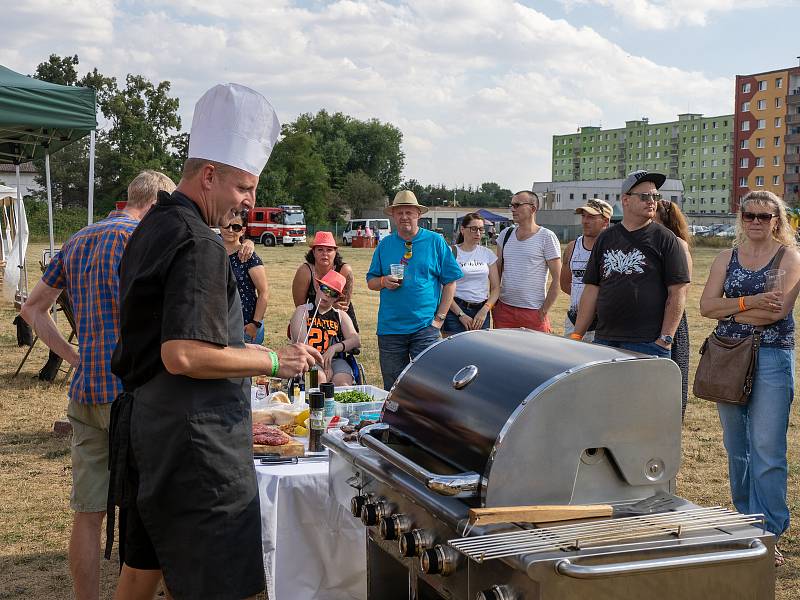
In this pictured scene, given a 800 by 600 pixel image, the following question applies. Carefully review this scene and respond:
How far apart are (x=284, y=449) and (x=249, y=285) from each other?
298 cm

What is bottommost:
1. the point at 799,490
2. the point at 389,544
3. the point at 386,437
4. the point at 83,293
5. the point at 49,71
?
the point at 799,490

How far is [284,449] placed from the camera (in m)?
3.78

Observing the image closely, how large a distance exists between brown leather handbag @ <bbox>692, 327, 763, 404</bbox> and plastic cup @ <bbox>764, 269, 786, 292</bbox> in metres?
0.24

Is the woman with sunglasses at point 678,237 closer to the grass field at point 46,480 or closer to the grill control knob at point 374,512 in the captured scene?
the grass field at point 46,480

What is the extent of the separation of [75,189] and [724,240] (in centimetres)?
4374

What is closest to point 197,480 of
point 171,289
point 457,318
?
point 171,289

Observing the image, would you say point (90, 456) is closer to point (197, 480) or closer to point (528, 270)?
point (197, 480)

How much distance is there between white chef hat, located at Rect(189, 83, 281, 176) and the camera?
97.3 inches

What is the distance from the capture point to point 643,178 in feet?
16.3

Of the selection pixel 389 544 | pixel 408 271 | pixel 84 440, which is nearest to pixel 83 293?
pixel 84 440

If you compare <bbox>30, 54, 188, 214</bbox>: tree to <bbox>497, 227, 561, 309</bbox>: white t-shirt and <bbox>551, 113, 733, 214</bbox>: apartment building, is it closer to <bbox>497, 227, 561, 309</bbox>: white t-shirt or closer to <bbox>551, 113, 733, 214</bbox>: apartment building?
<bbox>497, 227, 561, 309</bbox>: white t-shirt

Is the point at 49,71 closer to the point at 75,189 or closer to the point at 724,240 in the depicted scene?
the point at 75,189

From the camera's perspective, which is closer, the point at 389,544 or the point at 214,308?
the point at 214,308

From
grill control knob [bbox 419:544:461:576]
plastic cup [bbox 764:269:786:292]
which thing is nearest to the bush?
plastic cup [bbox 764:269:786:292]
